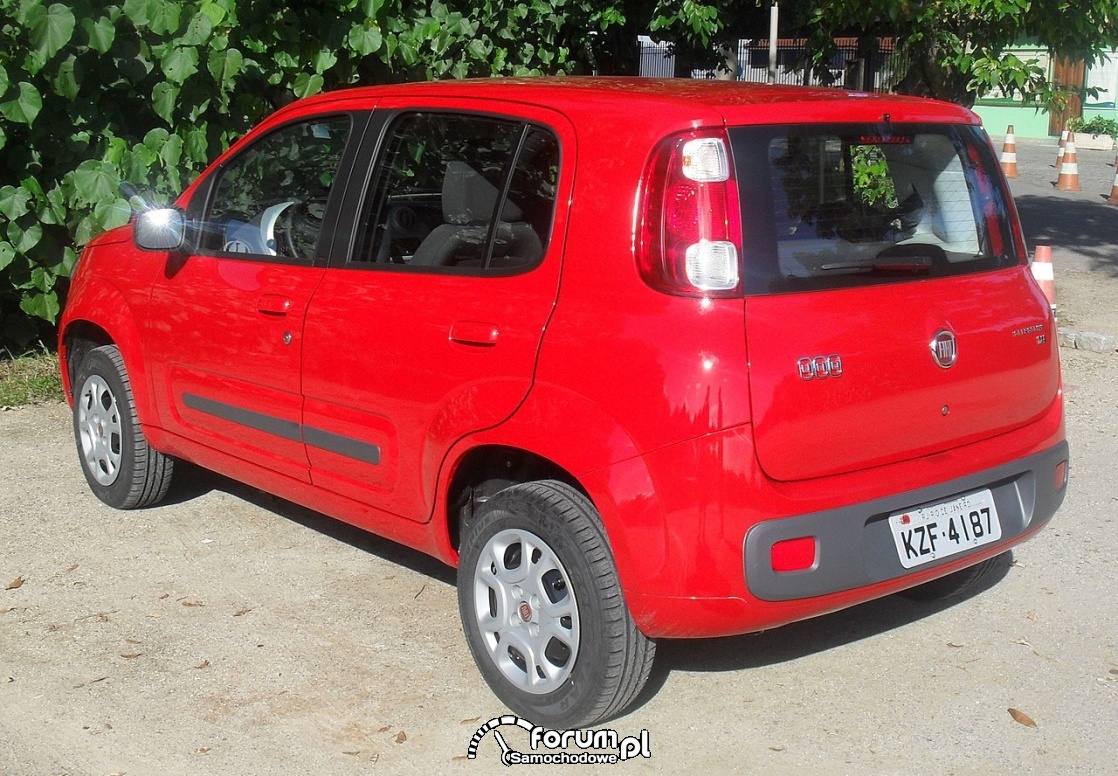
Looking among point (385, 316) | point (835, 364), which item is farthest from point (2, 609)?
point (835, 364)

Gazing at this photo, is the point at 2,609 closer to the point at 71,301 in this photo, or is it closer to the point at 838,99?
the point at 71,301

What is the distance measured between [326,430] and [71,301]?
1962 mm

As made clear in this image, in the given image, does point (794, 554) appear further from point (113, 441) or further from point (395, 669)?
point (113, 441)

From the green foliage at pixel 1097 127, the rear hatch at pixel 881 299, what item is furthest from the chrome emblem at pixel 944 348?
the green foliage at pixel 1097 127

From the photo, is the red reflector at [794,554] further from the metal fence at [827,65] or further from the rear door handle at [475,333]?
the metal fence at [827,65]

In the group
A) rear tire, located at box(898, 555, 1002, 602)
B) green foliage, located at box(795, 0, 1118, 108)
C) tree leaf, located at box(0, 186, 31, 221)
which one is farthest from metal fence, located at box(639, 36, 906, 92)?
rear tire, located at box(898, 555, 1002, 602)

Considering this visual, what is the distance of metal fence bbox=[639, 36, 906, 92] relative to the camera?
9.60m

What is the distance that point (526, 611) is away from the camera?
3734 millimetres

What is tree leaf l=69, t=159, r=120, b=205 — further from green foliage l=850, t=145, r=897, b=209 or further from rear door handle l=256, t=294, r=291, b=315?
green foliage l=850, t=145, r=897, b=209

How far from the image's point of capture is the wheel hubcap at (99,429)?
18.3ft

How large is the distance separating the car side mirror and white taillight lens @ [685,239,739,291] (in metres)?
2.36

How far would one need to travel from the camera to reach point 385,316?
404 centimetres

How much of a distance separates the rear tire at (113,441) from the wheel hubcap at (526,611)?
87.2 inches

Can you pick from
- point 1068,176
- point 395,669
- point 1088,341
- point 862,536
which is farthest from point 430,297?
point 1068,176
